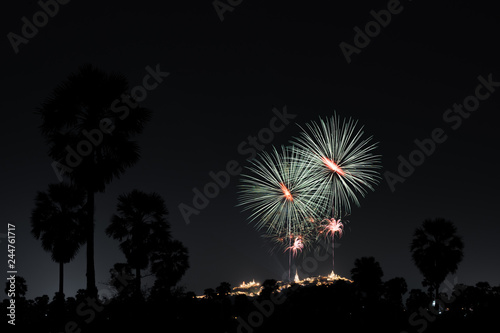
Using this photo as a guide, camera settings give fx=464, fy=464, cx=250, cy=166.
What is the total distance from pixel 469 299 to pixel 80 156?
46.5m

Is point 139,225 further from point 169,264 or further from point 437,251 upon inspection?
point 437,251

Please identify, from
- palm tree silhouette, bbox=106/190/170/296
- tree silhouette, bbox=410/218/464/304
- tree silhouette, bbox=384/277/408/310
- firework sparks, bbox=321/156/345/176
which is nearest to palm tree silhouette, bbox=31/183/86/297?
palm tree silhouette, bbox=106/190/170/296

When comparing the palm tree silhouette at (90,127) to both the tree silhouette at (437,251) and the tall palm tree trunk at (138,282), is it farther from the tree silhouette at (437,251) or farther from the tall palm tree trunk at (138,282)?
the tree silhouette at (437,251)

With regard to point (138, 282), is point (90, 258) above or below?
below

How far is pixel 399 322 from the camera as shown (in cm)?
1739

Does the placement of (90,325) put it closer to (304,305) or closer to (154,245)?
(304,305)

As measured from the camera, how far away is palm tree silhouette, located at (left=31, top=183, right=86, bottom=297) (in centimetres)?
3428

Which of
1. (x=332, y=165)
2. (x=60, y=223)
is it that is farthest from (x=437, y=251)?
(x=60, y=223)

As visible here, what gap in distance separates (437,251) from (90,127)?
33.3 m

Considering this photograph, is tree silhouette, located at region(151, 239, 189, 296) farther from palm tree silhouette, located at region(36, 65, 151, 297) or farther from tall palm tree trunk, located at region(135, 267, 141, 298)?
palm tree silhouette, located at region(36, 65, 151, 297)

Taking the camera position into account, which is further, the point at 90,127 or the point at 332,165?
the point at 332,165

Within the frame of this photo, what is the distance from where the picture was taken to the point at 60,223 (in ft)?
116

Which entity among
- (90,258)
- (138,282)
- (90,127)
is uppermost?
(90,127)

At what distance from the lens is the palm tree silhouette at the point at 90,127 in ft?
69.7
